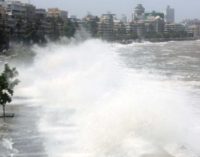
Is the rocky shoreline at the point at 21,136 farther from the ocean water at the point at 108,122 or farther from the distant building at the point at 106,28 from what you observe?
the distant building at the point at 106,28

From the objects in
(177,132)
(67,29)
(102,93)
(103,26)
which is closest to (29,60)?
(102,93)

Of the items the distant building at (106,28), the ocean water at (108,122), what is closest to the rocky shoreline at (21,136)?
the ocean water at (108,122)

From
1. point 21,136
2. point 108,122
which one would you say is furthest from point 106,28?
point 21,136

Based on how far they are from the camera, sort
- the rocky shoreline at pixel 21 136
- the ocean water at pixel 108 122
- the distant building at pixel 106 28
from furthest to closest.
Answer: the distant building at pixel 106 28
the rocky shoreline at pixel 21 136
the ocean water at pixel 108 122

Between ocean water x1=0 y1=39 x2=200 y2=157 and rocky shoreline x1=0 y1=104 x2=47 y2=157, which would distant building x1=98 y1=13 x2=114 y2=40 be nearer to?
ocean water x1=0 y1=39 x2=200 y2=157

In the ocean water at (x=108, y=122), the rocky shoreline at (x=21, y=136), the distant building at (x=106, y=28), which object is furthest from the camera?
the distant building at (x=106, y=28)

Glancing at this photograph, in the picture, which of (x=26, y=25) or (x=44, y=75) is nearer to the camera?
(x=44, y=75)

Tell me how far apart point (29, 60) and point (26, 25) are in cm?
3914

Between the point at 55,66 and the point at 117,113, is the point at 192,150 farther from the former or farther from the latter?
the point at 55,66

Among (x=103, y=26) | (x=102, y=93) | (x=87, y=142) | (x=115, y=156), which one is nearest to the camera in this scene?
(x=115, y=156)

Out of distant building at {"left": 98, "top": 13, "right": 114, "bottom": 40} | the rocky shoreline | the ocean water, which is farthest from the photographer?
distant building at {"left": 98, "top": 13, "right": 114, "bottom": 40}

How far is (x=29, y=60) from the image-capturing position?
6175 centimetres

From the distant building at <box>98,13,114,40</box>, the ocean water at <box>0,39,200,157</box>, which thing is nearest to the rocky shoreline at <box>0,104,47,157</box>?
the ocean water at <box>0,39,200,157</box>

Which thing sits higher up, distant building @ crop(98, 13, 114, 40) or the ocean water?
the ocean water
